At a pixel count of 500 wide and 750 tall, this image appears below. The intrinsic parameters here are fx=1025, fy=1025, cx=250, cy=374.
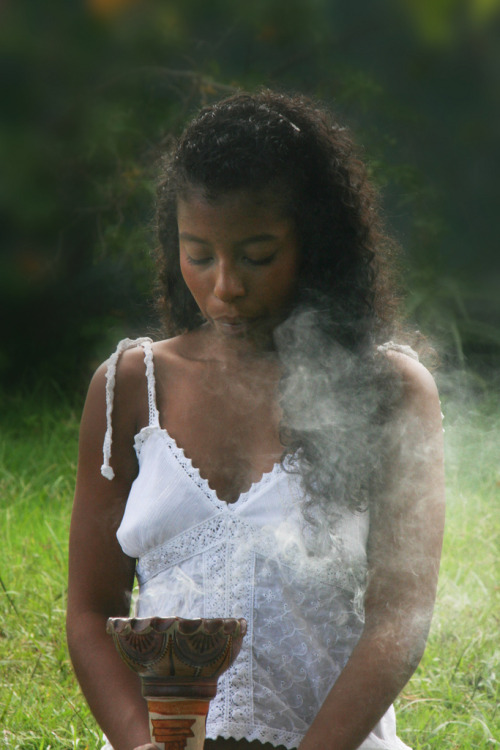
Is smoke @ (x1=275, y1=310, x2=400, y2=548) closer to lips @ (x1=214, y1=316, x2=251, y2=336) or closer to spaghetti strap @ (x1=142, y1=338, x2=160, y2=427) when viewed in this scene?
lips @ (x1=214, y1=316, x2=251, y2=336)

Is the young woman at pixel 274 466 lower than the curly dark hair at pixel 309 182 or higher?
lower

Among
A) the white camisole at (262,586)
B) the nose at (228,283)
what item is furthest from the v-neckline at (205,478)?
the nose at (228,283)

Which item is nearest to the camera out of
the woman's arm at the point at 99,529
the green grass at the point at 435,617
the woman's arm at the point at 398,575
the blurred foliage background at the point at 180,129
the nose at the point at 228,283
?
the woman's arm at the point at 398,575

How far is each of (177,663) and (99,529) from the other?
737 millimetres

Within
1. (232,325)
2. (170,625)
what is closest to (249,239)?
(232,325)

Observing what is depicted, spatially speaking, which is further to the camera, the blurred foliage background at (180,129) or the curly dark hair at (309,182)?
the blurred foliage background at (180,129)

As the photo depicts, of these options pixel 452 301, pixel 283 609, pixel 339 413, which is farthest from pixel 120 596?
pixel 452 301

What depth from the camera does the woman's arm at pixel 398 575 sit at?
1896mm

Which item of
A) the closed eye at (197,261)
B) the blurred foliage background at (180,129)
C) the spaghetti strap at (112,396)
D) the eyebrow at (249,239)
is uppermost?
the blurred foliage background at (180,129)

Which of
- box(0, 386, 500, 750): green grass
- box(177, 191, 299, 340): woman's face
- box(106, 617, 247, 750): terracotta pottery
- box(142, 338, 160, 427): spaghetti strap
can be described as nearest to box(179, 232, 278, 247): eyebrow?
box(177, 191, 299, 340): woman's face

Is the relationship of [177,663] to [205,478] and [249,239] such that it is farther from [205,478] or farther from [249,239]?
[249,239]

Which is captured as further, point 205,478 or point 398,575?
point 205,478

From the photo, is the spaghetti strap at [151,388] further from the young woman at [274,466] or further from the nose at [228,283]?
the nose at [228,283]

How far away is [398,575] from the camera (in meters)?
2.04
